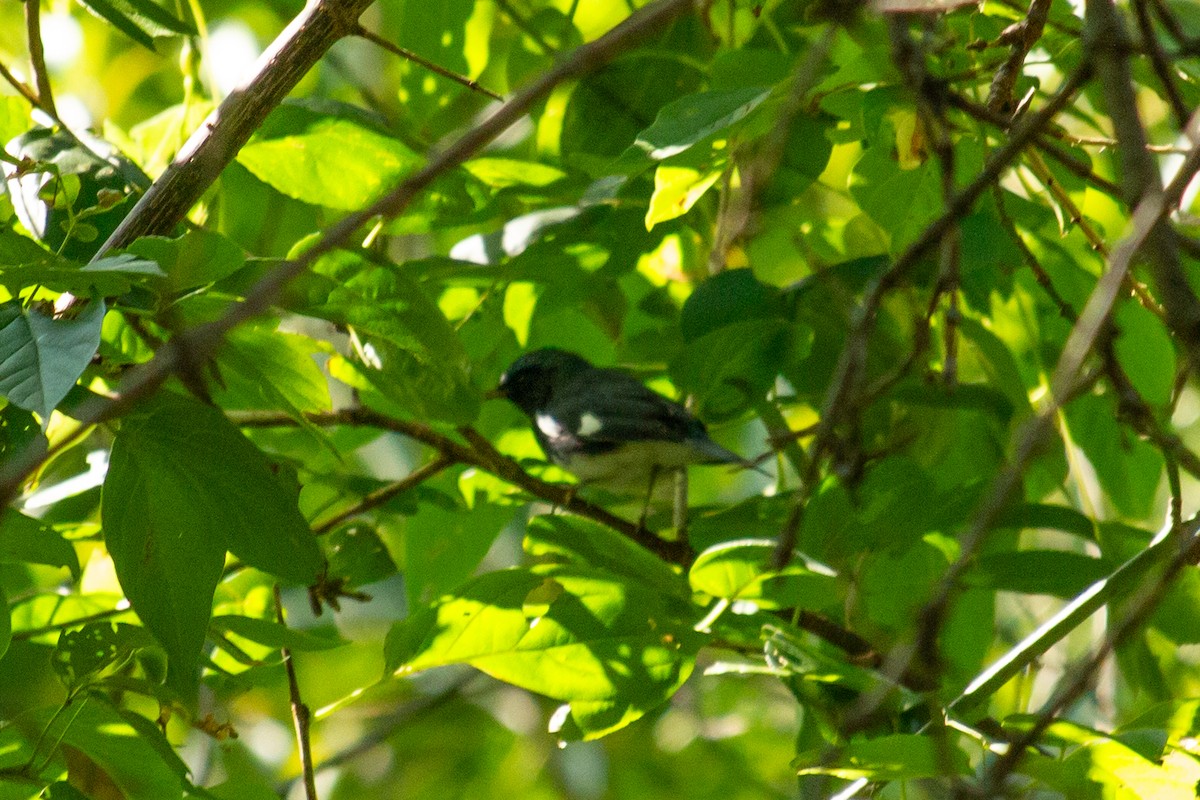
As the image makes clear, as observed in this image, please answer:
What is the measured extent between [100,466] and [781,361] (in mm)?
1219

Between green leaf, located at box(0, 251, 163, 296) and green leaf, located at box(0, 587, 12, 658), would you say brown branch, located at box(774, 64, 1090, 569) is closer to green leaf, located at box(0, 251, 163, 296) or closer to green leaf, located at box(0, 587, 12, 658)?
green leaf, located at box(0, 251, 163, 296)

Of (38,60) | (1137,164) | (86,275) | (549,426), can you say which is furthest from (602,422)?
(1137,164)

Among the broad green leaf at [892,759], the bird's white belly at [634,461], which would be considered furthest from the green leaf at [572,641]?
the bird's white belly at [634,461]

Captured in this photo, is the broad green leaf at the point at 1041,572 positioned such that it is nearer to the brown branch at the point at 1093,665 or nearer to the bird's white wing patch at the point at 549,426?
the brown branch at the point at 1093,665

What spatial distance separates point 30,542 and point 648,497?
1665 millimetres

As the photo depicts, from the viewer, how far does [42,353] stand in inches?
47.2

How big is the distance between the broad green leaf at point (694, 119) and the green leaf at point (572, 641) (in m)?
0.57

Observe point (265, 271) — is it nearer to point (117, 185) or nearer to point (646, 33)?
point (117, 185)

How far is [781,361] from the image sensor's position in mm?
2328

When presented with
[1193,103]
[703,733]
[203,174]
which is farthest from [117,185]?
[703,733]

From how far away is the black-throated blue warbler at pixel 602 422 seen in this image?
297 centimetres

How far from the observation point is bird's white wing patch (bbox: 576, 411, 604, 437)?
3.46m

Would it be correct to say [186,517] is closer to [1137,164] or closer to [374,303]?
[374,303]

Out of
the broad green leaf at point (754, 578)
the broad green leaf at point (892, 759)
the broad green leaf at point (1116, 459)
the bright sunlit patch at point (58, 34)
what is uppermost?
the bright sunlit patch at point (58, 34)
